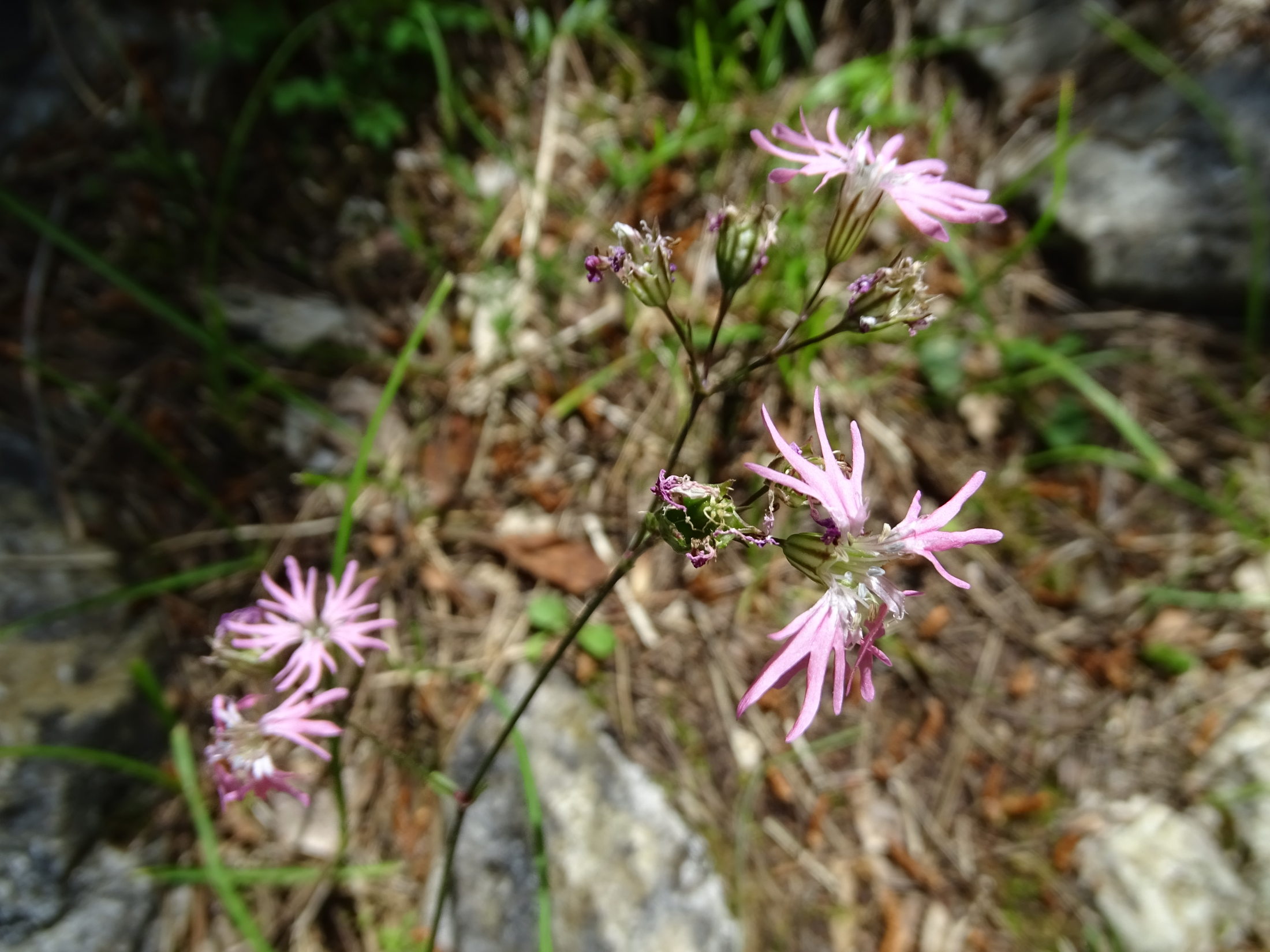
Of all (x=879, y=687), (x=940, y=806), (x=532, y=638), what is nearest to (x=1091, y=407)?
(x=879, y=687)

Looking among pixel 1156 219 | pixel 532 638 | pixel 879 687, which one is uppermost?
pixel 1156 219

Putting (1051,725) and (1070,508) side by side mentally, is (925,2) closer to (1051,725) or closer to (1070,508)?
(1070,508)

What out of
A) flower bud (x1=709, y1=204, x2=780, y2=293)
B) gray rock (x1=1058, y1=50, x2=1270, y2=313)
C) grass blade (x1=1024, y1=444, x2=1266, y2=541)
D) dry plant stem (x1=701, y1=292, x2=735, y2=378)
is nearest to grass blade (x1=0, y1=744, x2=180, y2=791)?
dry plant stem (x1=701, y1=292, x2=735, y2=378)

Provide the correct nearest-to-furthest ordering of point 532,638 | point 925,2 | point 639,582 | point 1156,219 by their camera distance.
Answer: point 532,638, point 639,582, point 1156,219, point 925,2

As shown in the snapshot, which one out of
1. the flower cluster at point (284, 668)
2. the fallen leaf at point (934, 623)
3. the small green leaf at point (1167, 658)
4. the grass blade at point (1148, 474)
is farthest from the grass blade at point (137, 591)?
the small green leaf at point (1167, 658)

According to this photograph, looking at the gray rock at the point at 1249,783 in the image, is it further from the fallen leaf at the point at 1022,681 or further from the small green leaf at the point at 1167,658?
the fallen leaf at the point at 1022,681

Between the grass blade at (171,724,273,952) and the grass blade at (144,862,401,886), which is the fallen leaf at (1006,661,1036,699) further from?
the grass blade at (171,724,273,952)

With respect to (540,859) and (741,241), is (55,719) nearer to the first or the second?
(540,859)
